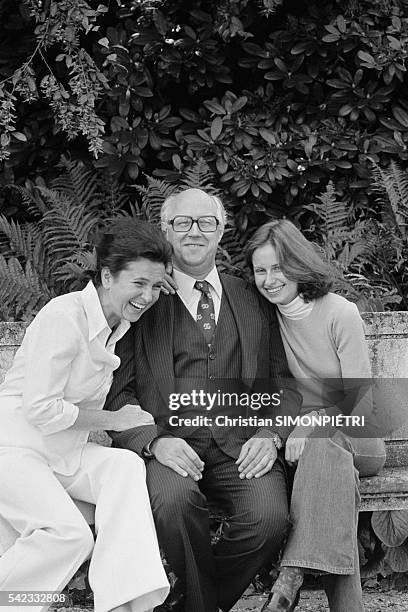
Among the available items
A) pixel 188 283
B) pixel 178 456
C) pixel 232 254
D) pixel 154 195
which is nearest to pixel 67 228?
pixel 154 195

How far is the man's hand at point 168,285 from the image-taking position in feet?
12.2

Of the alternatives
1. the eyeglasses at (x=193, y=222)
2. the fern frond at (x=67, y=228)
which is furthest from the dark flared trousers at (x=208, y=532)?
the fern frond at (x=67, y=228)

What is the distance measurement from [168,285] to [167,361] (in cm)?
32

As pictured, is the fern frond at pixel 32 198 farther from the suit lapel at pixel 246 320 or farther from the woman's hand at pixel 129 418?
the woman's hand at pixel 129 418

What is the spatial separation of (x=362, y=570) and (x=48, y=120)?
10.2 feet

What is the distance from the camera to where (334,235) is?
193 inches

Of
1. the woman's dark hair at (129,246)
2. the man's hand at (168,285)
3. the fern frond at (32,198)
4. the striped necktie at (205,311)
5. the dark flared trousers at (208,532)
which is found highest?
the fern frond at (32,198)

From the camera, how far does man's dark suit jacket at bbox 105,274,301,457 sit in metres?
3.61

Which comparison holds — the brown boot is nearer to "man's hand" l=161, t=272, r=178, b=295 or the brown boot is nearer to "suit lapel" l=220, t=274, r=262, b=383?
"suit lapel" l=220, t=274, r=262, b=383

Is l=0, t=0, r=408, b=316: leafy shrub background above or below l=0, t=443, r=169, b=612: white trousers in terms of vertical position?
above

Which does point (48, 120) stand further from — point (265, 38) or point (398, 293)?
point (398, 293)

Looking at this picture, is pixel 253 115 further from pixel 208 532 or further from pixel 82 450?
pixel 208 532

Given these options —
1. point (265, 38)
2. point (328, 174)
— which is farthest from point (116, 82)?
point (328, 174)

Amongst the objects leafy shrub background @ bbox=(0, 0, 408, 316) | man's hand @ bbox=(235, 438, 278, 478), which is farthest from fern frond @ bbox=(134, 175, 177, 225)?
man's hand @ bbox=(235, 438, 278, 478)
